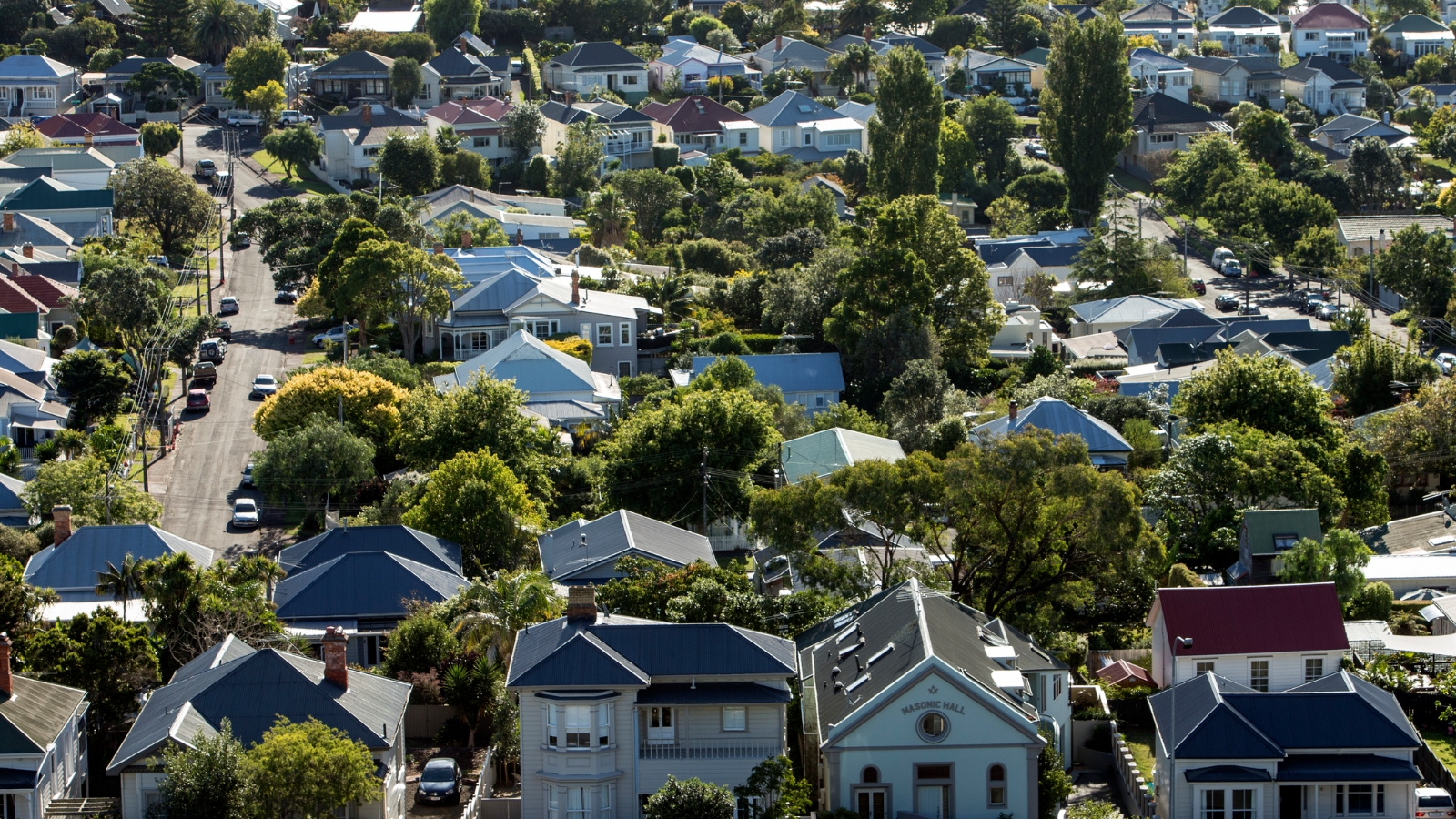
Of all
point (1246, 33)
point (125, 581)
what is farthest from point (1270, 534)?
point (1246, 33)

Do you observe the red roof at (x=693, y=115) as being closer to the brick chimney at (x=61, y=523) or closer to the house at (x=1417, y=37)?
the house at (x=1417, y=37)

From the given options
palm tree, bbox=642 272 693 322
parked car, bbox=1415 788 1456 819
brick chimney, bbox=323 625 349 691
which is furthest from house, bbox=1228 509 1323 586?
palm tree, bbox=642 272 693 322

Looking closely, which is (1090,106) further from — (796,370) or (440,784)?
(440,784)

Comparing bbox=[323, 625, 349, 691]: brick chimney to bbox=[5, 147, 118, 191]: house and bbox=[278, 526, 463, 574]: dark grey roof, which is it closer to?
bbox=[278, 526, 463, 574]: dark grey roof

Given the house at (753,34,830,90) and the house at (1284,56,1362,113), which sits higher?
the house at (753,34,830,90)

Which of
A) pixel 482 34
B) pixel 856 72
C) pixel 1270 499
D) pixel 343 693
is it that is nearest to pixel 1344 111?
pixel 856 72
